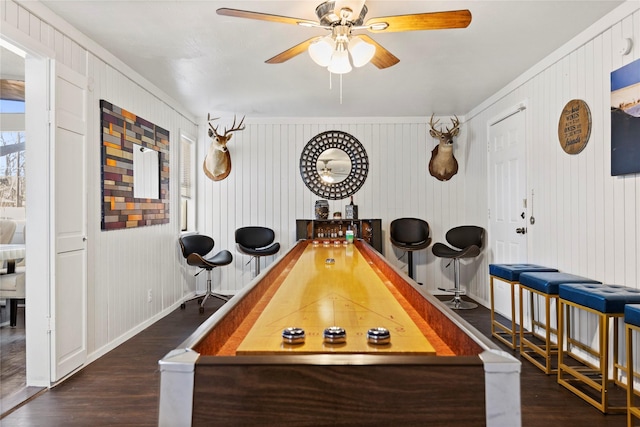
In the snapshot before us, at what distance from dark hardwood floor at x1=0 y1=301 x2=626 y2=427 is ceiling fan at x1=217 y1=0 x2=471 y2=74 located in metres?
2.36

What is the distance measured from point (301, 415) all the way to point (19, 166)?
257 inches

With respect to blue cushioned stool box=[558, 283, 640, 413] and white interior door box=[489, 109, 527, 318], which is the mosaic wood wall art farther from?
white interior door box=[489, 109, 527, 318]

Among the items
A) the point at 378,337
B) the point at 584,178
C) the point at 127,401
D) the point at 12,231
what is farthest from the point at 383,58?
the point at 12,231

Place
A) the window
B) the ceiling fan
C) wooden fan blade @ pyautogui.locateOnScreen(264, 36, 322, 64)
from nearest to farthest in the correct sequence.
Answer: the ceiling fan
wooden fan blade @ pyautogui.locateOnScreen(264, 36, 322, 64)
the window

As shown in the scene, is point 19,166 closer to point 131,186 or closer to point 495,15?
point 131,186

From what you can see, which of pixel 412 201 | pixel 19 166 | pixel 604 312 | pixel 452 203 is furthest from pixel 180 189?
pixel 604 312

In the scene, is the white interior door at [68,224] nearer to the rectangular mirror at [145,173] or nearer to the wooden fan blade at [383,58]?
the rectangular mirror at [145,173]

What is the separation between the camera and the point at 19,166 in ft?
19.0

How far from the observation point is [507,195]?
4836 millimetres

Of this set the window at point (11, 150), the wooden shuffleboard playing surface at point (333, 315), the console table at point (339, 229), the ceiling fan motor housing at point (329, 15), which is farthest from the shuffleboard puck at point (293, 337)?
the window at point (11, 150)

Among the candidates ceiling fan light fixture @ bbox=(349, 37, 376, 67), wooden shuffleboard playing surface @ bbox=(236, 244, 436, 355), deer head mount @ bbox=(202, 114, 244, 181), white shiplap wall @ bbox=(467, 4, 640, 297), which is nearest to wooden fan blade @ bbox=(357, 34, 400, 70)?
ceiling fan light fixture @ bbox=(349, 37, 376, 67)

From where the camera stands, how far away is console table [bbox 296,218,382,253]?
5.77m

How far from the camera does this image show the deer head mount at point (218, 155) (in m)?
5.82

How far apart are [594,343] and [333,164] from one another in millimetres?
4080
